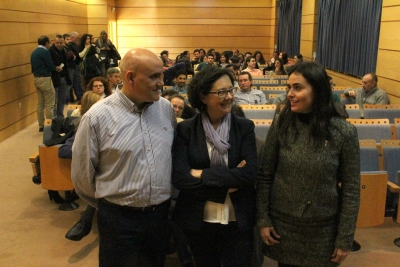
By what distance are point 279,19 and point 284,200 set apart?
1405 cm

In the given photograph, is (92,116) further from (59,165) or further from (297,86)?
(59,165)

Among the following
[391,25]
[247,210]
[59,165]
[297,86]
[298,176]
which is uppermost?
[391,25]

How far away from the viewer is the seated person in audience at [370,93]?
6.14 meters

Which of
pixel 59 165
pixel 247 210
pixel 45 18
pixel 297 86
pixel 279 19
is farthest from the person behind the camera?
pixel 279 19

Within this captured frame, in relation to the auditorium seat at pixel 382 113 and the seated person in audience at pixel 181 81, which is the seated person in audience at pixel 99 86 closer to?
the seated person in audience at pixel 181 81

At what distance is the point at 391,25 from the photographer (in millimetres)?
6570

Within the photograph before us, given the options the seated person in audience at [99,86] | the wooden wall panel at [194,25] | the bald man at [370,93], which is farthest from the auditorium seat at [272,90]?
the wooden wall panel at [194,25]

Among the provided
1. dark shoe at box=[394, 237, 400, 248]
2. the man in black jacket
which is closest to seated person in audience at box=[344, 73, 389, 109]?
dark shoe at box=[394, 237, 400, 248]

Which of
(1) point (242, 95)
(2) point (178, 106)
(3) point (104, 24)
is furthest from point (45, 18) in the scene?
(2) point (178, 106)

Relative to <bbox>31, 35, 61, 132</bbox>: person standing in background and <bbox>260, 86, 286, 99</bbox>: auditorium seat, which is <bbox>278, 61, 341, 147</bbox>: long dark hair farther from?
<bbox>31, 35, 61, 132</bbox>: person standing in background

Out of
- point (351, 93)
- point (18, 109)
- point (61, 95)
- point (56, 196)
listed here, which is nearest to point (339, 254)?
point (56, 196)

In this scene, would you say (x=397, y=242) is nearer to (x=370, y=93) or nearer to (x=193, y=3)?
(x=370, y=93)

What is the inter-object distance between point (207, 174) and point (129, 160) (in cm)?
34

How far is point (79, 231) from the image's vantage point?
336 cm
